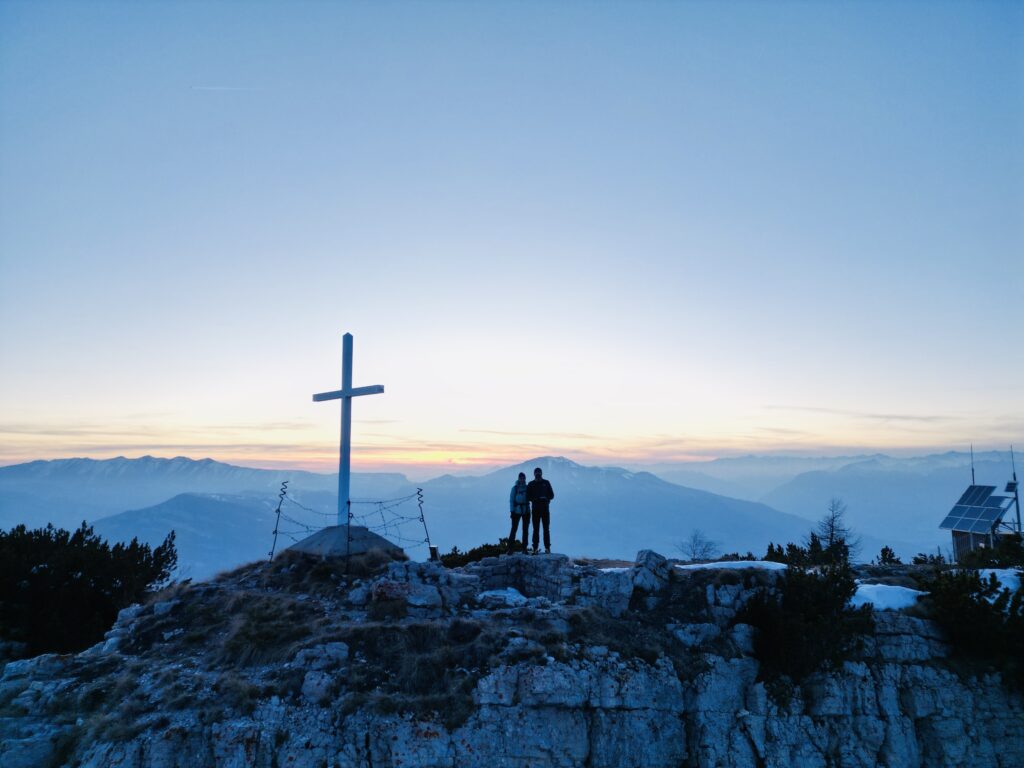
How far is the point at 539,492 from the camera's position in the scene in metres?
21.2

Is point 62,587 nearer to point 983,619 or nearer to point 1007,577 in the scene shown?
point 983,619

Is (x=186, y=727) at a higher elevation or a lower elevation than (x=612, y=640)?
lower

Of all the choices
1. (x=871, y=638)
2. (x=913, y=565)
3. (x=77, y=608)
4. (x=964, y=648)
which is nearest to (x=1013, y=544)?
(x=913, y=565)

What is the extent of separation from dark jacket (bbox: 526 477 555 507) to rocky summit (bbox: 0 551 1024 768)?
3.57 metres

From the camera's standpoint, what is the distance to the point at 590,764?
45.4ft

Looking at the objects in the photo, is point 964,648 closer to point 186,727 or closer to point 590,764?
point 590,764

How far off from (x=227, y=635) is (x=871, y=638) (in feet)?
51.2

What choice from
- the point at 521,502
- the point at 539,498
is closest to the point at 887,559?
the point at 539,498

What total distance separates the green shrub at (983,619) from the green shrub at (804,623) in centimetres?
212

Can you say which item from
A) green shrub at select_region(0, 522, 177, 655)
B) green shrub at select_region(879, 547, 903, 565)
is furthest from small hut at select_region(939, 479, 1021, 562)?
green shrub at select_region(0, 522, 177, 655)

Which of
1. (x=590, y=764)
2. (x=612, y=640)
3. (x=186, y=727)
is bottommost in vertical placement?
(x=590, y=764)

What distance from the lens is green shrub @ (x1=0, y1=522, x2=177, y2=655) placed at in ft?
64.3

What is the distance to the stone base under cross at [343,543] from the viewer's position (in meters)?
20.1

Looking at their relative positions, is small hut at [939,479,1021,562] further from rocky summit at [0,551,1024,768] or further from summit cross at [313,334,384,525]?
summit cross at [313,334,384,525]
